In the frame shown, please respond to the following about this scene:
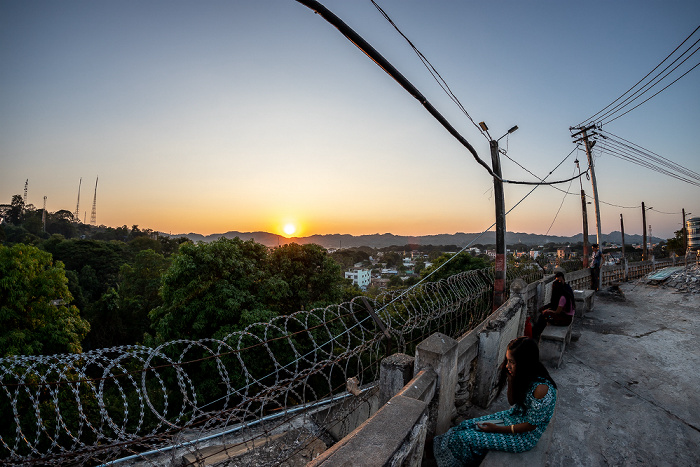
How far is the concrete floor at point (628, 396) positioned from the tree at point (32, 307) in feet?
47.9

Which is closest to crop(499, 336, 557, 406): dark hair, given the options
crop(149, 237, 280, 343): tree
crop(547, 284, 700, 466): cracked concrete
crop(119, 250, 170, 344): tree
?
crop(547, 284, 700, 466): cracked concrete

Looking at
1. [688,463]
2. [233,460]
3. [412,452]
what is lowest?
[233,460]

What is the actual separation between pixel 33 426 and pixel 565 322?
1559 centimetres

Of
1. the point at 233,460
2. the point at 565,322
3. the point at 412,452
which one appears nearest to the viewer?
the point at 412,452

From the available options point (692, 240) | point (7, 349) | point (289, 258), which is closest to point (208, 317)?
point (289, 258)

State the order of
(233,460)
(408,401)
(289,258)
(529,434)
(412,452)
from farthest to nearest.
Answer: (289,258), (233,460), (529,434), (408,401), (412,452)

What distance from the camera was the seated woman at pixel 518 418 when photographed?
2727 mm

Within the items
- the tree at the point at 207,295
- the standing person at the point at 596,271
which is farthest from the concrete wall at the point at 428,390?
the standing person at the point at 596,271

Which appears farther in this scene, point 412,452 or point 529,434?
point 529,434

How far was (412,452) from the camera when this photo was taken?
2.23 metres

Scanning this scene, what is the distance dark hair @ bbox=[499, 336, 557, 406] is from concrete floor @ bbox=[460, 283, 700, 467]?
110cm

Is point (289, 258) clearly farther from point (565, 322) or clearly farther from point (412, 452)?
point (412, 452)

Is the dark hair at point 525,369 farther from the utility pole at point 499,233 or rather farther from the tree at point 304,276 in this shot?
the tree at point 304,276

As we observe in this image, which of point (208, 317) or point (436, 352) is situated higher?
point (436, 352)
